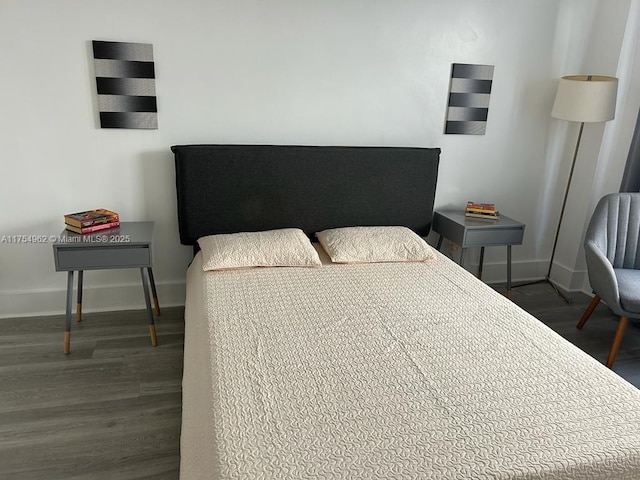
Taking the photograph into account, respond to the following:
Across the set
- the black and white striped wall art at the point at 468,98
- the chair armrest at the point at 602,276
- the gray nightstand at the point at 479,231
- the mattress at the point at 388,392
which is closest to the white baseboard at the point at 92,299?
the mattress at the point at 388,392

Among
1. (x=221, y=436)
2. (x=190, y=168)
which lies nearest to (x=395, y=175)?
(x=190, y=168)

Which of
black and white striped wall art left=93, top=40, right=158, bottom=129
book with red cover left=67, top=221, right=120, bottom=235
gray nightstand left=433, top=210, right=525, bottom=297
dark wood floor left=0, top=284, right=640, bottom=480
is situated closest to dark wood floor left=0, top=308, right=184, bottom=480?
dark wood floor left=0, top=284, right=640, bottom=480

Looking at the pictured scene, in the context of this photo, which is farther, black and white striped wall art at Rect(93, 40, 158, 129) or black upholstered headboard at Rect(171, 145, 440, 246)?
black upholstered headboard at Rect(171, 145, 440, 246)

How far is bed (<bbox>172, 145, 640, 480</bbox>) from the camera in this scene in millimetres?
1260

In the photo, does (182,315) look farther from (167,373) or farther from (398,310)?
(398,310)

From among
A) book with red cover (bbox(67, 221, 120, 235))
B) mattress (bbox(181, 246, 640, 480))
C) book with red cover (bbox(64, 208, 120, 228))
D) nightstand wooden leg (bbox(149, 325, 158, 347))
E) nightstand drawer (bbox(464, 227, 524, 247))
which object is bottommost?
nightstand wooden leg (bbox(149, 325, 158, 347))

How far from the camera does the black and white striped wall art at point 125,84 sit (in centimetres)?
249

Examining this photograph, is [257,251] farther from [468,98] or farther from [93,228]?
[468,98]

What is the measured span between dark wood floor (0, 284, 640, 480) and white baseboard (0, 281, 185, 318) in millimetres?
56

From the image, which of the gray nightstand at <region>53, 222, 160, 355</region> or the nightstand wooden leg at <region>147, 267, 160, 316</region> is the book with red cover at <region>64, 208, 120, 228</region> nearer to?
the gray nightstand at <region>53, 222, 160, 355</region>

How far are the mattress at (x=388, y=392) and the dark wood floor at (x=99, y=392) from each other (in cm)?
36

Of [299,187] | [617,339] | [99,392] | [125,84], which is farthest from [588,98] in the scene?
[99,392]

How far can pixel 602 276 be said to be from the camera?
2551 mm

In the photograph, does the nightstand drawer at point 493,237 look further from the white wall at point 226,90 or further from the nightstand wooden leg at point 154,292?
the nightstand wooden leg at point 154,292
